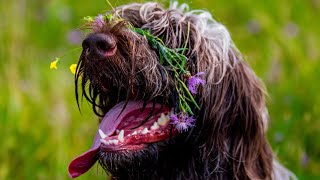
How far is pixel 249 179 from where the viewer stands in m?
5.42

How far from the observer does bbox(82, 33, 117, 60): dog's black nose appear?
4.61 meters

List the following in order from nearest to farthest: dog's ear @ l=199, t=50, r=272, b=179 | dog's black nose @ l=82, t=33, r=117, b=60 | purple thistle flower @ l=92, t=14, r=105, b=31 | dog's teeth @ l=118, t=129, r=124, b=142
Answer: dog's black nose @ l=82, t=33, r=117, b=60 < purple thistle flower @ l=92, t=14, r=105, b=31 < dog's teeth @ l=118, t=129, r=124, b=142 < dog's ear @ l=199, t=50, r=272, b=179

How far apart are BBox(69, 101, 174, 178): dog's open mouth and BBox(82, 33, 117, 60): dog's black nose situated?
38 centimetres

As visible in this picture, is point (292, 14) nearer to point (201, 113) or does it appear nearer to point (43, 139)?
point (43, 139)

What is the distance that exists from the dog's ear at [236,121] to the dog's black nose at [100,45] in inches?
27.6

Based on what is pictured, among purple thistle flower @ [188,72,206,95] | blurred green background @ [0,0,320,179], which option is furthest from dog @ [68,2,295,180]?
blurred green background @ [0,0,320,179]

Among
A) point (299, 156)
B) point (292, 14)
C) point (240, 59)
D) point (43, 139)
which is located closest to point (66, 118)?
point (43, 139)

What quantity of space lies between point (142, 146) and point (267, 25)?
408 cm

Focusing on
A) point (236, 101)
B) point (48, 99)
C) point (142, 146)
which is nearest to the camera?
point (142, 146)

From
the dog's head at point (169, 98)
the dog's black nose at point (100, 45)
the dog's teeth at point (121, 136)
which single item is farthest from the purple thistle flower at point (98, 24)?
the dog's teeth at point (121, 136)

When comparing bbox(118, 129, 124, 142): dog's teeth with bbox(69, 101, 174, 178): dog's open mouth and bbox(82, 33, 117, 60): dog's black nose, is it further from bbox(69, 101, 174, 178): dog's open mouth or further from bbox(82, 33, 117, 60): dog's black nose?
bbox(82, 33, 117, 60): dog's black nose

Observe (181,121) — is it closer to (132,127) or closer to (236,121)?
(132,127)

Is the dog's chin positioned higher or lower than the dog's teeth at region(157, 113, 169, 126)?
lower

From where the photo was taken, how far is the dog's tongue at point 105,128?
197 inches
